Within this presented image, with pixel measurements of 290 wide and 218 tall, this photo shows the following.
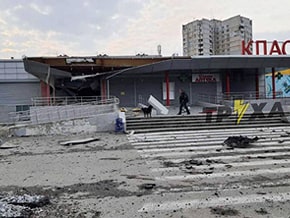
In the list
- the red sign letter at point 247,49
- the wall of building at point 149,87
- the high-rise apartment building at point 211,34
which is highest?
the high-rise apartment building at point 211,34

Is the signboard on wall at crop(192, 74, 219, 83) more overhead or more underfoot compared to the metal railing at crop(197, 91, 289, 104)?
more overhead

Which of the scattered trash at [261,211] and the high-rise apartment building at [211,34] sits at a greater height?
the high-rise apartment building at [211,34]

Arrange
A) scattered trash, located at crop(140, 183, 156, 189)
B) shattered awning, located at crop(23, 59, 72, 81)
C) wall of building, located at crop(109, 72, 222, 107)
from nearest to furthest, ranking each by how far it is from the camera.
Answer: scattered trash, located at crop(140, 183, 156, 189) < shattered awning, located at crop(23, 59, 72, 81) < wall of building, located at crop(109, 72, 222, 107)

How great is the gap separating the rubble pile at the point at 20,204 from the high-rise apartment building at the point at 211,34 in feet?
157

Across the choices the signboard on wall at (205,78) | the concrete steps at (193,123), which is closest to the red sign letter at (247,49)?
the signboard on wall at (205,78)

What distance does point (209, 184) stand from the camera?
19.9ft

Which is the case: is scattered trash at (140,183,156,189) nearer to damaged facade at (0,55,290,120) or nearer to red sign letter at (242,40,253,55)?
damaged facade at (0,55,290,120)

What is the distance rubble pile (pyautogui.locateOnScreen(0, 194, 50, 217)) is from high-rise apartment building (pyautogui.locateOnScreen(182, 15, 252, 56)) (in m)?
47.9

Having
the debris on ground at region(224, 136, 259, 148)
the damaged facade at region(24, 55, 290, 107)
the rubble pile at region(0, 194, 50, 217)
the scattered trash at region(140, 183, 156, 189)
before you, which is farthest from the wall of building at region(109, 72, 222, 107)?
the rubble pile at region(0, 194, 50, 217)

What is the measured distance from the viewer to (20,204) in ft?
16.1

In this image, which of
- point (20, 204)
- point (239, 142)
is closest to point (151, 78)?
point (239, 142)

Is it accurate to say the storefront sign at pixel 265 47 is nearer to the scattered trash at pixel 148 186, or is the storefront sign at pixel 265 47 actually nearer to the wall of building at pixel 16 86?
the wall of building at pixel 16 86

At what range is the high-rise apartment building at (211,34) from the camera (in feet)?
163

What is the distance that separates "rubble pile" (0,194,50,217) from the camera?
4461 millimetres
